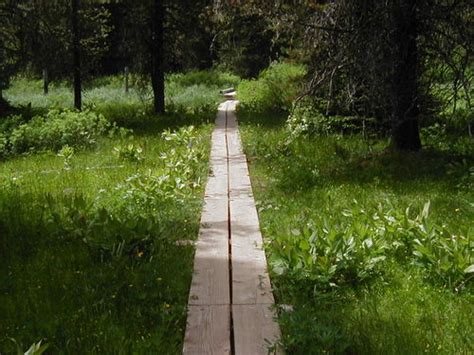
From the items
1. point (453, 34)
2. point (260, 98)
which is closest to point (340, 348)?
point (453, 34)

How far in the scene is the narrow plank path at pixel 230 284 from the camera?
12.6 ft

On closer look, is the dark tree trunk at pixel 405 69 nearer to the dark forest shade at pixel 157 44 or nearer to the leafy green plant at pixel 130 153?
the leafy green plant at pixel 130 153

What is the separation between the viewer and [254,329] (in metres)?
3.99

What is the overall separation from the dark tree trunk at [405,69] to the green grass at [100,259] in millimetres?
3287

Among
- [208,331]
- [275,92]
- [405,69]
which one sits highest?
[405,69]

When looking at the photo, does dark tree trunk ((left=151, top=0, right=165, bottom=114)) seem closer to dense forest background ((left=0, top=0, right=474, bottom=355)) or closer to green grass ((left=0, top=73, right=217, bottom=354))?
dense forest background ((left=0, top=0, right=474, bottom=355))

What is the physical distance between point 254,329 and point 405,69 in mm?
6648

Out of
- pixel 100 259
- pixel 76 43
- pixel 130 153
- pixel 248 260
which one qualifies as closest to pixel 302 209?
pixel 248 260

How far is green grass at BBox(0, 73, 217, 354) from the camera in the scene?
3.97m

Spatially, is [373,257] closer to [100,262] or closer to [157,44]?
[100,262]

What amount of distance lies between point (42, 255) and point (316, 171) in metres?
4.75

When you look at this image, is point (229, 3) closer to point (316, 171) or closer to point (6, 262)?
point (316, 171)

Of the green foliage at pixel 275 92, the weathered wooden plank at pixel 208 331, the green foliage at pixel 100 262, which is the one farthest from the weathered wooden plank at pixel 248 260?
the green foliage at pixel 275 92

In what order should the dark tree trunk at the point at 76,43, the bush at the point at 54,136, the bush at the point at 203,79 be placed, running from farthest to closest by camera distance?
the bush at the point at 203,79, the dark tree trunk at the point at 76,43, the bush at the point at 54,136
